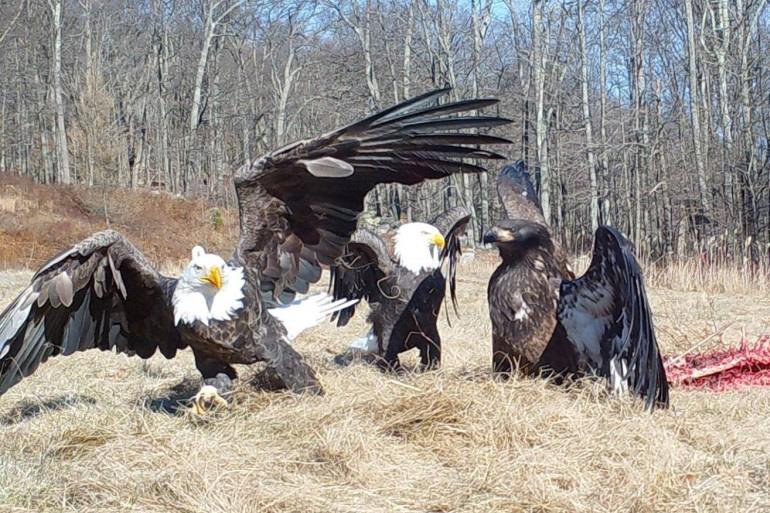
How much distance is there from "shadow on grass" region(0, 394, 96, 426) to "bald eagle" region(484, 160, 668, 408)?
2301mm

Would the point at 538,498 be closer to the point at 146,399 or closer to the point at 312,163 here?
the point at 312,163

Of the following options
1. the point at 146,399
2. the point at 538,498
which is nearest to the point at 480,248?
the point at 146,399

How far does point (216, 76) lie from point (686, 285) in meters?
27.3

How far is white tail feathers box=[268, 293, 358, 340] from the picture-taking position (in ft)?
15.5

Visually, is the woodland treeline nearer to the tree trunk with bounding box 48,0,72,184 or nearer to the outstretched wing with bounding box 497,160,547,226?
the tree trunk with bounding box 48,0,72,184

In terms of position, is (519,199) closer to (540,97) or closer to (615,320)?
(615,320)

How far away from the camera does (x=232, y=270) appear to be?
4316mm

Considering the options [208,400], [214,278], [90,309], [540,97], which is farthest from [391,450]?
[540,97]

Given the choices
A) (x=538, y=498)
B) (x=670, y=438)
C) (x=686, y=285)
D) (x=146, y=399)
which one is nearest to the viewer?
(x=538, y=498)

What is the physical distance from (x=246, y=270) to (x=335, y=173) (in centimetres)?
73

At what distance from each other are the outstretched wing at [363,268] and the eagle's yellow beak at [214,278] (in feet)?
4.27

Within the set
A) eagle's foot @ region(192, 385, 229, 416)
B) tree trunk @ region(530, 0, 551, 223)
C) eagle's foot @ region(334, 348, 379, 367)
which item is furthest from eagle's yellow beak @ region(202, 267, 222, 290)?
tree trunk @ region(530, 0, 551, 223)

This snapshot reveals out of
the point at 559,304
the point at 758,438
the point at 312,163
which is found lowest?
the point at 758,438

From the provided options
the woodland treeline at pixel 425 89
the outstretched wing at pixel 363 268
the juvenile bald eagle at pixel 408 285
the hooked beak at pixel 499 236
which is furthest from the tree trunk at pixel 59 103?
the hooked beak at pixel 499 236
